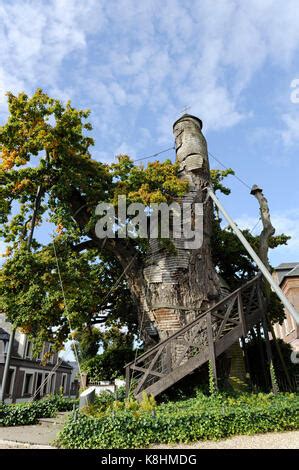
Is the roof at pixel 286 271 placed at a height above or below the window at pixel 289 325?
above

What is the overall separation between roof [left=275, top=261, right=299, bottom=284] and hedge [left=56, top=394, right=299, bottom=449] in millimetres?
18413

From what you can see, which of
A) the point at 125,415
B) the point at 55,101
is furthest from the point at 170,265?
the point at 55,101

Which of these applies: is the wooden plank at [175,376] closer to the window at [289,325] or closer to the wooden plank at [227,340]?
the wooden plank at [227,340]

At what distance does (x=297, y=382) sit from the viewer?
16.3 m

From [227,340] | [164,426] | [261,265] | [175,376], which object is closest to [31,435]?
[164,426]

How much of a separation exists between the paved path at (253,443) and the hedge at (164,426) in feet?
0.71

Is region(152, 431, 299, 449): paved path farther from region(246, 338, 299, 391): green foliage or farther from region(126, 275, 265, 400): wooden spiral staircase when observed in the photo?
region(246, 338, 299, 391): green foliage

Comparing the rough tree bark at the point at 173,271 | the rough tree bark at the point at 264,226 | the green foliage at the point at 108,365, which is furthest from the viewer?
the green foliage at the point at 108,365

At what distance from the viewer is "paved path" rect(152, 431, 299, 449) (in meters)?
6.65

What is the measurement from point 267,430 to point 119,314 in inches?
461

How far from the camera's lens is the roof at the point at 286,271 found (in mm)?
24942

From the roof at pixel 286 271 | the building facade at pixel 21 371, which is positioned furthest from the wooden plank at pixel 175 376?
the roof at pixel 286 271

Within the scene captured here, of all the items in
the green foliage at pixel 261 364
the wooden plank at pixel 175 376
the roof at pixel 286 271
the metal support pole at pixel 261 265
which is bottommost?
the wooden plank at pixel 175 376

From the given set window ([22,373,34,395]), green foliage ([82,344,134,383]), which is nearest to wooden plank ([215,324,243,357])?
green foliage ([82,344,134,383])
